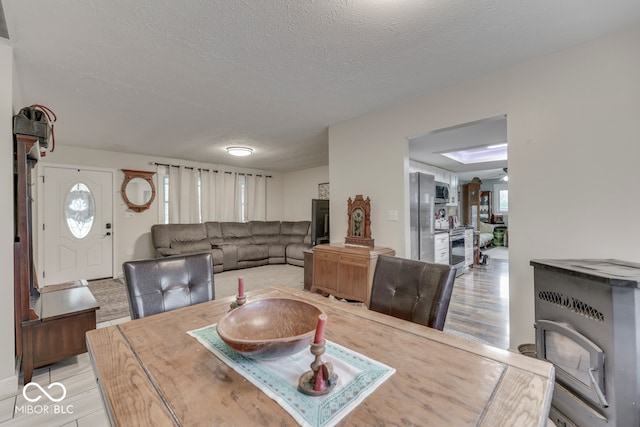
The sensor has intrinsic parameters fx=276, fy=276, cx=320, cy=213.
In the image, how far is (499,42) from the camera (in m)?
1.94

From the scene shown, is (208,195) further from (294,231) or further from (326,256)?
(326,256)

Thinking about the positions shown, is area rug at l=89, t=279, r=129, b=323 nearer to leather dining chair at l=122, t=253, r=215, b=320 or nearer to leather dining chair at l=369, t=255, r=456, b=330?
leather dining chair at l=122, t=253, r=215, b=320

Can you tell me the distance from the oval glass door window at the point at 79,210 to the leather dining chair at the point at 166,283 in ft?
15.0

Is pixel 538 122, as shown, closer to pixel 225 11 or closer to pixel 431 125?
pixel 431 125

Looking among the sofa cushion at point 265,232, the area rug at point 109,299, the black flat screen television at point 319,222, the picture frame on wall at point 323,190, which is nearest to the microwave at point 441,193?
the picture frame on wall at point 323,190

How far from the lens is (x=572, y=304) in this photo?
1.50 metres

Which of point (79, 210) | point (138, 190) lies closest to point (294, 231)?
point (138, 190)

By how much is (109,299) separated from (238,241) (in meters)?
2.77

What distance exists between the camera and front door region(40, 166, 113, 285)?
4.60 m

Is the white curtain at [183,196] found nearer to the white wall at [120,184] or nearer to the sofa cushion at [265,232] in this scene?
the white wall at [120,184]

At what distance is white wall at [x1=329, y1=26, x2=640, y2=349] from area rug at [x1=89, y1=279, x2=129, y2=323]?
3.57 m

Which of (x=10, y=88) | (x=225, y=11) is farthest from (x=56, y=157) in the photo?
(x=225, y=11)

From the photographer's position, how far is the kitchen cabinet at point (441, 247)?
4730 mm

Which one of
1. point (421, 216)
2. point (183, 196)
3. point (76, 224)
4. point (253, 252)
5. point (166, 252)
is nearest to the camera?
point (421, 216)
